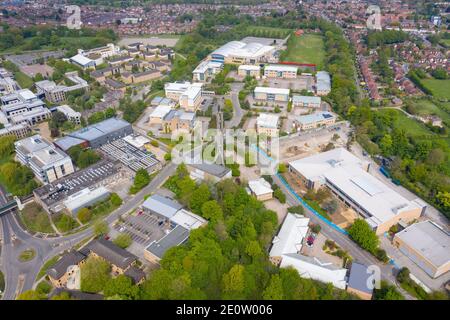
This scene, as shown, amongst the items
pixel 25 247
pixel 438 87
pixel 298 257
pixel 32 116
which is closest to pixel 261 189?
pixel 298 257

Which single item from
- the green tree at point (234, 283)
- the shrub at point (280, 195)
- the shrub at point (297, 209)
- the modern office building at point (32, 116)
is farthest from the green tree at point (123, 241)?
the modern office building at point (32, 116)

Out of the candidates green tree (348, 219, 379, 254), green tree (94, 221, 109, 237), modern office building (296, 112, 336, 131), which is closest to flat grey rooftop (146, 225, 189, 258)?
green tree (94, 221, 109, 237)

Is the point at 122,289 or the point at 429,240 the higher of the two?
the point at 122,289

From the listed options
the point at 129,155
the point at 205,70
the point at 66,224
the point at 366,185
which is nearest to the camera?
the point at 66,224

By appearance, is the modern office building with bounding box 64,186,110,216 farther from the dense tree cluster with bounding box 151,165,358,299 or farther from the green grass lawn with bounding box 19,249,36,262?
the dense tree cluster with bounding box 151,165,358,299

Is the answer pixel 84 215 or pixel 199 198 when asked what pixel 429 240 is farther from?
pixel 84 215

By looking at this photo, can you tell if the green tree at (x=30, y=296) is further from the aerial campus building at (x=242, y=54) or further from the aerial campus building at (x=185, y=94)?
the aerial campus building at (x=242, y=54)
